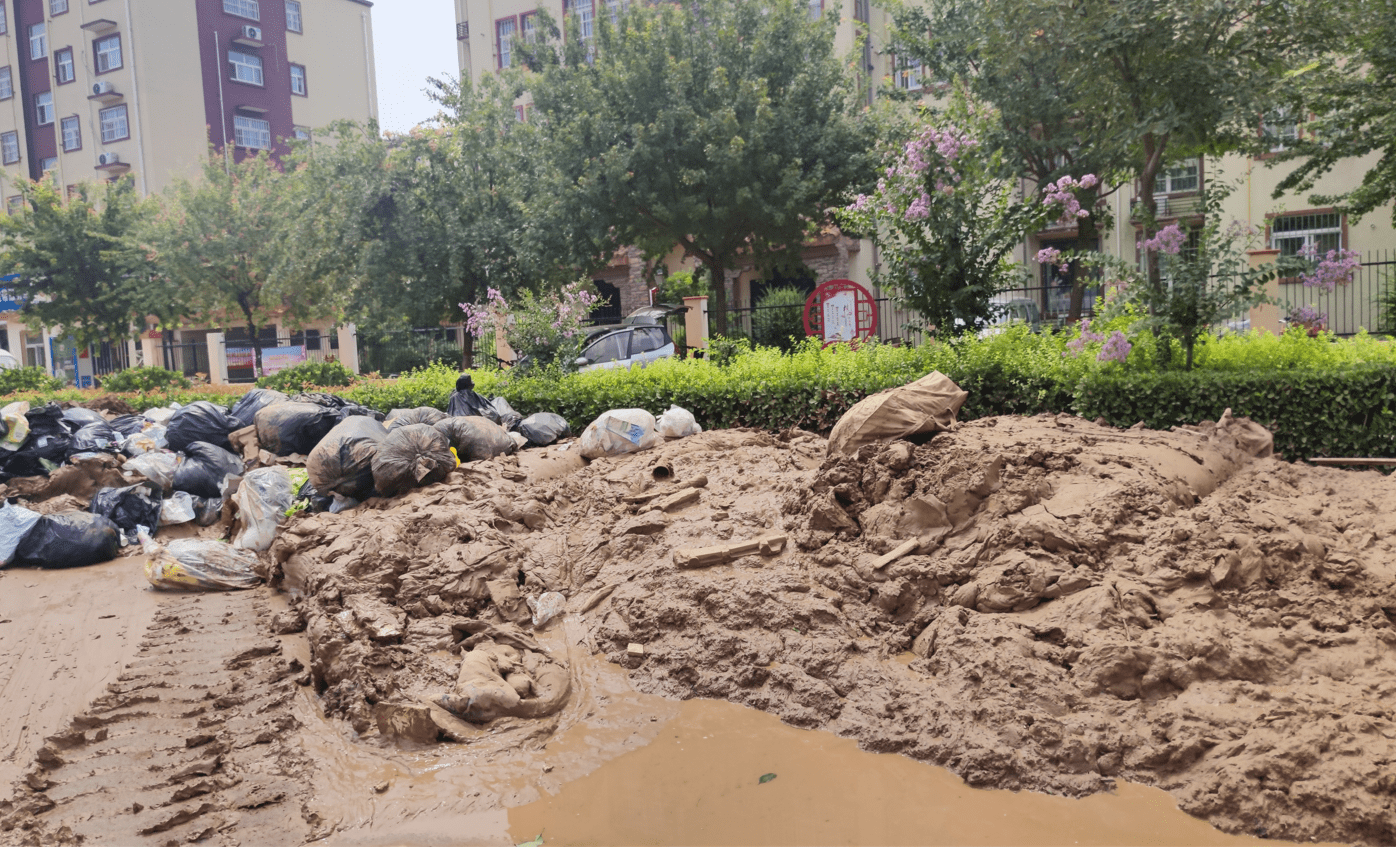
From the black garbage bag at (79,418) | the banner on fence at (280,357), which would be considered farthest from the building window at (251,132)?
the black garbage bag at (79,418)

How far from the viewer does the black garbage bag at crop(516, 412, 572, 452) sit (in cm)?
847

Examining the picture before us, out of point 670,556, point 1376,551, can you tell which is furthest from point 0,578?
point 1376,551

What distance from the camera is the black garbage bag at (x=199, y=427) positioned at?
8367 millimetres

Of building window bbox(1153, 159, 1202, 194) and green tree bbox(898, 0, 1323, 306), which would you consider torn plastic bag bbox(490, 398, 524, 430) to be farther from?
building window bbox(1153, 159, 1202, 194)

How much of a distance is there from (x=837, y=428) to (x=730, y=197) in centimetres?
1105

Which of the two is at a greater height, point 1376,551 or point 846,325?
point 846,325

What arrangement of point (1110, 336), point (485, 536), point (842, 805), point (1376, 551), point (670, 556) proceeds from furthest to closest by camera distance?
point (1110, 336)
point (485, 536)
point (670, 556)
point (1376, 551)
point (842, 805)

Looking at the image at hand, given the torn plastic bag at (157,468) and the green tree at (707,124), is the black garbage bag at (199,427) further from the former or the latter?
the green tree at (707,124)

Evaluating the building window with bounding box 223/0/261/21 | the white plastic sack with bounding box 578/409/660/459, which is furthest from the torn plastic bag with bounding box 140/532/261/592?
the building window with bounding box 223/0/261/21

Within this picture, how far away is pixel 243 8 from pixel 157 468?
35500 millimetres

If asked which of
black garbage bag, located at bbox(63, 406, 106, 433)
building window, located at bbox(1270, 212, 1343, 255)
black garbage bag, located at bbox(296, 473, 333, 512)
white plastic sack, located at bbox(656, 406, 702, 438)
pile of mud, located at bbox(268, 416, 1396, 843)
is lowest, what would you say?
pile of mud, located at bbox(268, 416, 1396, 843)

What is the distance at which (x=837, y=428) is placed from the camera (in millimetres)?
5605

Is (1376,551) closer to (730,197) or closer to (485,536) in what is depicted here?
(485,536)

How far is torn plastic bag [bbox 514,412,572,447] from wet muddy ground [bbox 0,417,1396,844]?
2623 mm
